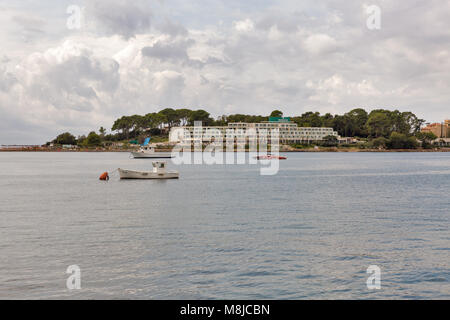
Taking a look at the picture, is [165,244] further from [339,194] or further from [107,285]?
[339,194]

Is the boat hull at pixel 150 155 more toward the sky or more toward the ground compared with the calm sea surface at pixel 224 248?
more toward the sky

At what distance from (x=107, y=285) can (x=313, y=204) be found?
1119 inches

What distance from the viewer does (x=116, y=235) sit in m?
26.8

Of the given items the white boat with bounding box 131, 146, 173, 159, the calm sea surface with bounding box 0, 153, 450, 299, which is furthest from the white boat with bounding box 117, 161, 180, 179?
the white boat with bounding box 131, 146, 173, 159

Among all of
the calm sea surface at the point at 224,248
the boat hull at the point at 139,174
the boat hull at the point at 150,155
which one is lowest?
the calm sea surface at the point at 224,248

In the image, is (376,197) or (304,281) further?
(376,197)

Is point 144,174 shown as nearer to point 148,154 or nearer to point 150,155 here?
point 148,154

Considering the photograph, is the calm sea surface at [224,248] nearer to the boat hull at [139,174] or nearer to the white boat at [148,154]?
the boat hull at [139,174]

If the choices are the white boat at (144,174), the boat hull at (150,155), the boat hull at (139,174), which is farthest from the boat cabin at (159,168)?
the boat hull at (150,155)

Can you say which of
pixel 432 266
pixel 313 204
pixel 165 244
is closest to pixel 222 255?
pixel 165 244

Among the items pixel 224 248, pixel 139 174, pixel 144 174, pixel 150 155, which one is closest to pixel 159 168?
pixel 144 174

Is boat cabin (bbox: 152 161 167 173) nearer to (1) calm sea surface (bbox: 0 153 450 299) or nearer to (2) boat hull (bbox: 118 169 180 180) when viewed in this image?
(2) boat hull (bbox: 118 169 180 180)

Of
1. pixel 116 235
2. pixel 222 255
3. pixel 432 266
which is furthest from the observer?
pixel 116 235

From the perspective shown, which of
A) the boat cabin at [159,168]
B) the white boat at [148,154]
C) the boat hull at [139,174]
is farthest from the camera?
the white boat at [148,154]
